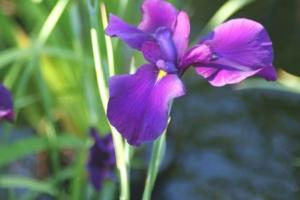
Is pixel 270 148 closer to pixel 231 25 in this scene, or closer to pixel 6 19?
pixel 6 19

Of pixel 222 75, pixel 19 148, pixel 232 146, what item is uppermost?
pixel 222 75

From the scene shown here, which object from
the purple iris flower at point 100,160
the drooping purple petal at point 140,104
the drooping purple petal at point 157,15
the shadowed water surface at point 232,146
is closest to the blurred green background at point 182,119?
the shadowed water surface at point 232,146

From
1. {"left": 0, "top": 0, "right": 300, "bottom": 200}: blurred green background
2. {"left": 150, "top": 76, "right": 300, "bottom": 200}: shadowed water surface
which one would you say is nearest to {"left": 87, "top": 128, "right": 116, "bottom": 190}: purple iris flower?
{"left": 0, "top": 0, "right": 300, "bottom": 200}: blurred green background

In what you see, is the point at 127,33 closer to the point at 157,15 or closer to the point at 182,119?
the point at 157,15

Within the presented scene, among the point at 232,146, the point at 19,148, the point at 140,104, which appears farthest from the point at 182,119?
the point at 140,104

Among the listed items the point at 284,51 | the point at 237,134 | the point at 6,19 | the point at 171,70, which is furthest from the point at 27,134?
the point at 171,70

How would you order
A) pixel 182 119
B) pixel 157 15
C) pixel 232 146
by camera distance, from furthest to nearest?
pixel 182 119 < pixel 232 146 < pixel 157 15
